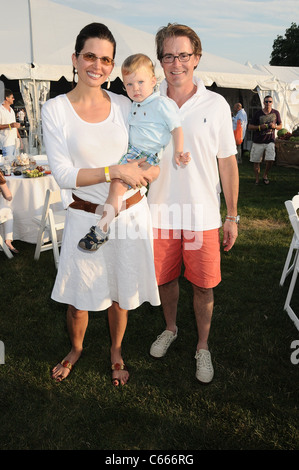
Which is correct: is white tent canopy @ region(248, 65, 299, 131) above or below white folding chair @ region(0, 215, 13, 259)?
above

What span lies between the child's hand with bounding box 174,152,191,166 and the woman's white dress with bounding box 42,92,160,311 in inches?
12.6

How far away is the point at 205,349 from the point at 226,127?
1.73 metres

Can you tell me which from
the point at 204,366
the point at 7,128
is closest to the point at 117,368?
the point at 204,366

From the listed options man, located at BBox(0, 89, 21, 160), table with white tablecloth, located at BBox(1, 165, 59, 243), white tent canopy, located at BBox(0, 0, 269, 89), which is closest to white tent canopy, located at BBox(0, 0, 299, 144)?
white tent canopy, located at BBox(0, 0, 269, 89)

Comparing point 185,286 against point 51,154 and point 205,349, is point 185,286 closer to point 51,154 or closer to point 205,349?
point 205,349

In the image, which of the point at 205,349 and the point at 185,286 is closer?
the point at 205,349

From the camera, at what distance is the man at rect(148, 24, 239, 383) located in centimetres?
240

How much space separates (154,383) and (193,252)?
1.08 meters

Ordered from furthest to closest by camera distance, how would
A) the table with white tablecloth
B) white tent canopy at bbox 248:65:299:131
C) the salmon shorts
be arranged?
white tent canopy at bbox 248:65:299:131
the table with white tablecloth
the salmon shorts

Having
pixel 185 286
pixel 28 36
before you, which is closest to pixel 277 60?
pixel 28 36

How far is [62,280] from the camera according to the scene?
2.57 metres

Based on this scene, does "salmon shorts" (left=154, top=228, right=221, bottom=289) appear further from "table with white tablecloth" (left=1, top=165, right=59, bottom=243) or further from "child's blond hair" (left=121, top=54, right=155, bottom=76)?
"table with white tablecloth" (left=1, top=165, right=59, bottom=243)

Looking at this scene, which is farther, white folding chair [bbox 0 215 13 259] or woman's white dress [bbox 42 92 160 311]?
white folding chair [bbox 0 215 13 259]

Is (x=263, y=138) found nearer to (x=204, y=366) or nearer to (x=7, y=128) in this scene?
(x=7, y=128)
